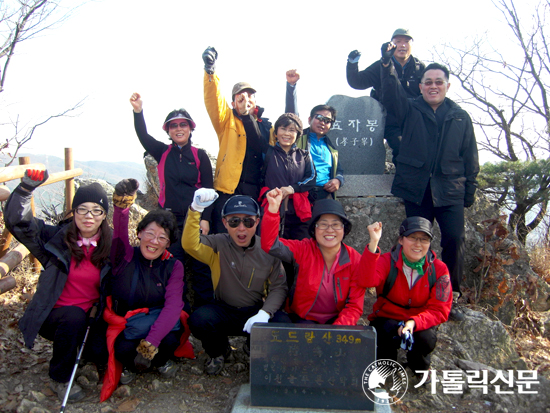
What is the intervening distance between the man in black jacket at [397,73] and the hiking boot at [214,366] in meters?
3.60

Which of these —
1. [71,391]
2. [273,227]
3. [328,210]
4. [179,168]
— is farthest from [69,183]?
[328,210]

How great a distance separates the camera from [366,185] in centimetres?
574

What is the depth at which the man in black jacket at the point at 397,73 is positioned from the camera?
5.43 meters

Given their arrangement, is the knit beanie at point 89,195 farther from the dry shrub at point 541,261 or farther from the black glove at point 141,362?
the dry shrub at point 541,261

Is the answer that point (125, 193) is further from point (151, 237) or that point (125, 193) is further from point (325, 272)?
point (325, 272)

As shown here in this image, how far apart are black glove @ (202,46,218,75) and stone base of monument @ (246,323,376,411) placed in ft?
8.44

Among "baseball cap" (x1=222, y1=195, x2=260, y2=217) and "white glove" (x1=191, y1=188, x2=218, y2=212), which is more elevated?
"white glove" (x1=191, y1=188, x2=218, y2=212)

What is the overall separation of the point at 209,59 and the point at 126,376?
9.87 ft

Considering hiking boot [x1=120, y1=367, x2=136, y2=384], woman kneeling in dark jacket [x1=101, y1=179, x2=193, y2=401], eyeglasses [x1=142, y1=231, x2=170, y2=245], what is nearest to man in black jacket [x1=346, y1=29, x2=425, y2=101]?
woman kneeling in dark jacket [x1=101, y1=179, x2=193, y2=401]

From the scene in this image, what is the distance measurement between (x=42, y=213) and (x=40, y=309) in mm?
5593

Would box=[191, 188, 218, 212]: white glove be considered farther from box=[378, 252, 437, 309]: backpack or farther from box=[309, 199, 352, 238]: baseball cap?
box=[378, 252, 437, 309]: backpack

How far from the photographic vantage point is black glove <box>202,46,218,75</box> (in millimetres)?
3945

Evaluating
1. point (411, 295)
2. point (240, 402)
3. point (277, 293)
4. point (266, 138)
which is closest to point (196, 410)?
point (240, 402)

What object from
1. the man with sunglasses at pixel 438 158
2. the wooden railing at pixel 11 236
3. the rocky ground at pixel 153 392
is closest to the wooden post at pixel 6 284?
the wooden railing at pixel 11 236
